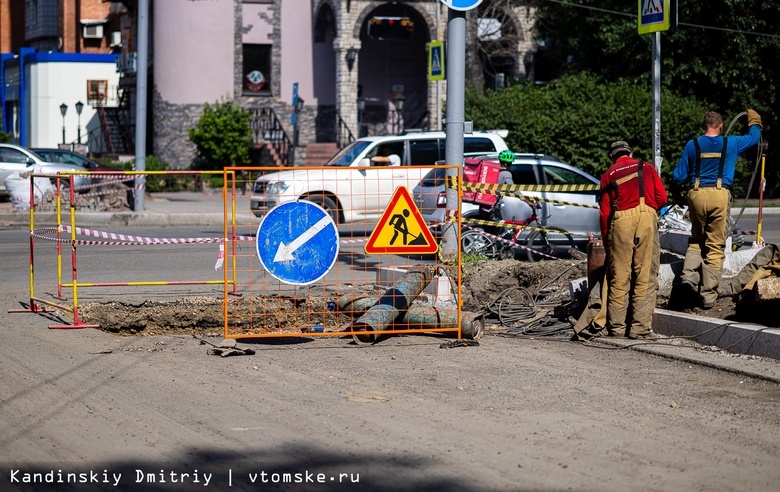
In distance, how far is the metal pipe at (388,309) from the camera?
370 inches

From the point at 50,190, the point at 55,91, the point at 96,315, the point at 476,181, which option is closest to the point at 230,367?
the point at 96,315

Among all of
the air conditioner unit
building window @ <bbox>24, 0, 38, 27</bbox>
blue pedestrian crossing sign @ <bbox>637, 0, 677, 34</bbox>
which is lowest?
blue pedestrian crossing sign @ <bbox>637, 0, 677, 34</bbox>

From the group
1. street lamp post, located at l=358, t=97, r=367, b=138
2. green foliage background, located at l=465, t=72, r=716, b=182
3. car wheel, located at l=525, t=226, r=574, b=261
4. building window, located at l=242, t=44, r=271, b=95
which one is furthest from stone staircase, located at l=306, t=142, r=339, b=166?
car wheel, located at l=525, t=226, r=574, b=261

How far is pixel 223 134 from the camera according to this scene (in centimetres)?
3838

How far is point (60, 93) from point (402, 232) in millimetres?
45463

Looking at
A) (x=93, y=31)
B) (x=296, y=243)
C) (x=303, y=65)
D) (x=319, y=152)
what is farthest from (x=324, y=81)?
(x=296, y=243)

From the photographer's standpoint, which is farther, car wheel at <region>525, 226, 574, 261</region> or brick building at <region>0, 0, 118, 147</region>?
brick building at <region>0, 0, 118, 147</region>

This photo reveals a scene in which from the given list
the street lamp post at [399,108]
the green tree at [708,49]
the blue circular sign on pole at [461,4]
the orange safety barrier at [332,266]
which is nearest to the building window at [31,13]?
the street lamp post at [399,108]

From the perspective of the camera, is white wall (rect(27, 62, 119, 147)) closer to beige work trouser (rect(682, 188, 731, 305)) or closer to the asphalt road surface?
the asphalt road surface

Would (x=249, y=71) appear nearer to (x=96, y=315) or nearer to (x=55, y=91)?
(x=55, y=91)

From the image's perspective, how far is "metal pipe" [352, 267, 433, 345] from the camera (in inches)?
370

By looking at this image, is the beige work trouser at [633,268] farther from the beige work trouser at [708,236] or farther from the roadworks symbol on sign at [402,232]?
the roadworks symbol on sign at [402,232]

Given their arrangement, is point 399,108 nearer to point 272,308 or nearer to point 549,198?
point 549,198

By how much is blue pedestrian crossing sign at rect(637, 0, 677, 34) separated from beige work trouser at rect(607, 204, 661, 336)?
244 inches
